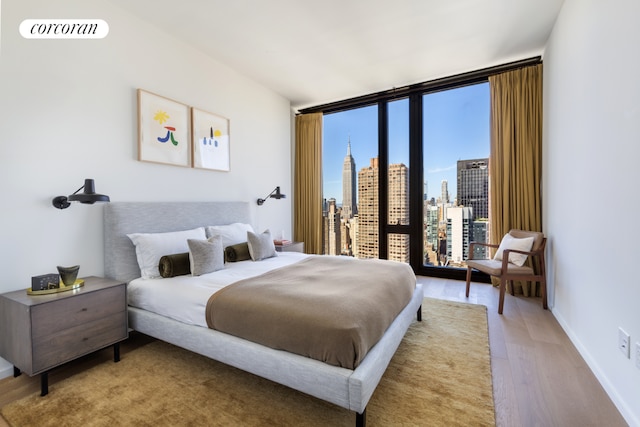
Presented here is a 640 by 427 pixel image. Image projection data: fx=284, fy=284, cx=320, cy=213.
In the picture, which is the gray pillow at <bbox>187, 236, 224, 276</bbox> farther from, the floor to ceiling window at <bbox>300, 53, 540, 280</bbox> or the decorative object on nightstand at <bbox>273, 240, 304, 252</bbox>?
the floor to ceiling window at <bbox>300, 53, 540, 280</bbox>

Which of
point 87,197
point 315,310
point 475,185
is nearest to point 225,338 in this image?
point 315,310

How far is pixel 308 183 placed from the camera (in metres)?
5.01

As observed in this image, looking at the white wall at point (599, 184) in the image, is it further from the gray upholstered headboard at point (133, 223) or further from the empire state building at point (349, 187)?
the gray upholstered headboard at point (133, 223)

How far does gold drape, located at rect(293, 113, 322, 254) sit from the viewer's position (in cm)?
493

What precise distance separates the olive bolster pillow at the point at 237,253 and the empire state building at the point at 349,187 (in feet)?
7.58

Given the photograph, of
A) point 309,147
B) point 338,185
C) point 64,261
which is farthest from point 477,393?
point 309,147

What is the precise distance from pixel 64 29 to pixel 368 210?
13.3ft

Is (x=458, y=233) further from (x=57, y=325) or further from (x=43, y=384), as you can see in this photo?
(x=43, y=384)

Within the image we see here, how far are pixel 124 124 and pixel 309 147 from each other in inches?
114

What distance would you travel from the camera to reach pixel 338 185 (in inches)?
200

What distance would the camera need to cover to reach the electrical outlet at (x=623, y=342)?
152cm

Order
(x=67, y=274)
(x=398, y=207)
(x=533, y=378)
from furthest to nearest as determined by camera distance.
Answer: (x=398, y=207) < (x=67, y=274) < (x=533, y=378)

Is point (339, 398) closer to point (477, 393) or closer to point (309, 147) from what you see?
point (477, 393)

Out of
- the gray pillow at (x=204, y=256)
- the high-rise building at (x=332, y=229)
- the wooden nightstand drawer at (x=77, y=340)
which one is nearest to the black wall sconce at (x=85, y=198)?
the gray pillow at (x=204, y=256)
